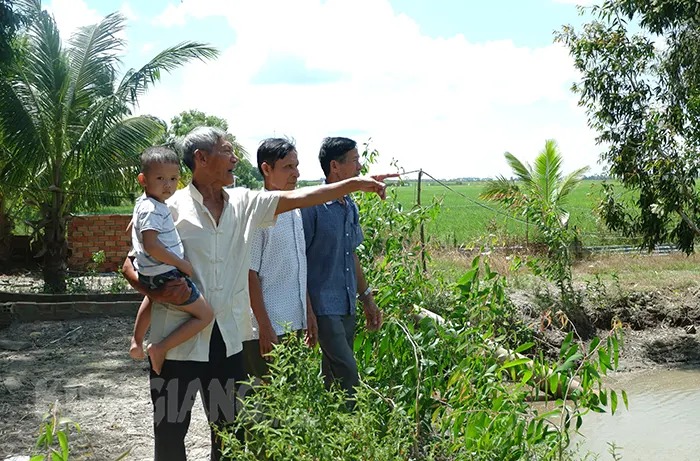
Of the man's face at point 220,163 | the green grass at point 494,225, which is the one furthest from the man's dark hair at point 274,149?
the green grass at point 494,225

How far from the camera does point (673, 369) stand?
1024 cm

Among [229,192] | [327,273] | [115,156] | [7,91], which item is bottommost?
[327,273]

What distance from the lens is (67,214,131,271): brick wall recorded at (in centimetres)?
1658

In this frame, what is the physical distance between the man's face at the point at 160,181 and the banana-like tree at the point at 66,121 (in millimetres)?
10127

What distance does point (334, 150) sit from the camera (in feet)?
14.4

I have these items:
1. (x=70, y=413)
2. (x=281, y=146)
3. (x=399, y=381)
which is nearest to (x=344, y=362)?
(x=399, y=381)

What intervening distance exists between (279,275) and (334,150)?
723mm

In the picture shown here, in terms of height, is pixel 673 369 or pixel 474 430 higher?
pixel 474 430

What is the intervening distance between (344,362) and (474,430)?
0.87 m

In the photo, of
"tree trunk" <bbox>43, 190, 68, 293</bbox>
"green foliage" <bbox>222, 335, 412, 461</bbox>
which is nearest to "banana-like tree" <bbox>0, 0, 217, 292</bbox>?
"tree trunk" <bbox>43, 190, 68, 293</bbox>

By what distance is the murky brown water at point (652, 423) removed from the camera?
6629mm

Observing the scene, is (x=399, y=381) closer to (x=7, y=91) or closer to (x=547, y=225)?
(x=547, y=225)

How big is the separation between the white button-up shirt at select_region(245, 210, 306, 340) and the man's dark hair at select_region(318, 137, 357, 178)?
46 cm

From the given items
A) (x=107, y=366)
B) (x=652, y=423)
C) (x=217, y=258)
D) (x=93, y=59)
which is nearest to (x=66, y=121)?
(x=93, y=59)
